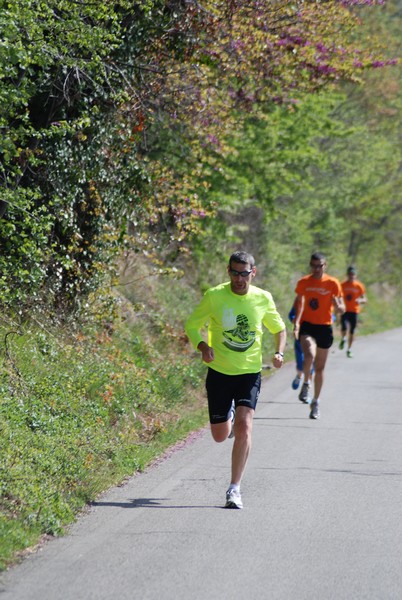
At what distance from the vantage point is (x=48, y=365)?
37.6 ft

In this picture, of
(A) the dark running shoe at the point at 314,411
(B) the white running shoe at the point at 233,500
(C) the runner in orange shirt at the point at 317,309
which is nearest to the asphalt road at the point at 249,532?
(B) the white running shoe at the point at 233,500

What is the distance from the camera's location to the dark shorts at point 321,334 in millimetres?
14516

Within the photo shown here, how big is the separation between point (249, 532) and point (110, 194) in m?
6.87

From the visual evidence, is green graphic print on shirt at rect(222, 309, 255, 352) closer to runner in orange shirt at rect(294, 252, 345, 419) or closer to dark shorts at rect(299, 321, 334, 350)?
runner in orange shirt at rect(294, 252, 345, 419)

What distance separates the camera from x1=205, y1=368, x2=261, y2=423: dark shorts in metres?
8.96

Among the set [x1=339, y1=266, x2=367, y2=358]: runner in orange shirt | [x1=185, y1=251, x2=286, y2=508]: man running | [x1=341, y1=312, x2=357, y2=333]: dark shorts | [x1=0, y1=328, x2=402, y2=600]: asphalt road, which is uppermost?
[x1=339, y1=266, x2=367, y2=358]: runner in orange shirt

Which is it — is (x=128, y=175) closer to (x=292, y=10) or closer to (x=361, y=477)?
(x=292, y=10)

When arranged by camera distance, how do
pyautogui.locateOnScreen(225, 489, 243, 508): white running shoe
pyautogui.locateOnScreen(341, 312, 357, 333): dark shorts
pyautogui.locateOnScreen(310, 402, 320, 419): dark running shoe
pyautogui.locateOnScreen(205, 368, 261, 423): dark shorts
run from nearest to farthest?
1. pyautogui.locateOnScreen(225, 489, 243, 508): white running shoe
2. pyautogui.locateOnScreen(205, 368, 261, 423): dark shorts
3. pyautogui.locateOnScreen(310, 402, 320, 419): dark running shoe
4. pyautogui.locateOnScreen(341, 312, 357, 333): dark shorts

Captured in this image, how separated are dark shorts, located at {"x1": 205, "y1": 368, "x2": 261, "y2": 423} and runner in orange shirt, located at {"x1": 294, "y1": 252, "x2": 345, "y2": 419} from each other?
17.5 ft

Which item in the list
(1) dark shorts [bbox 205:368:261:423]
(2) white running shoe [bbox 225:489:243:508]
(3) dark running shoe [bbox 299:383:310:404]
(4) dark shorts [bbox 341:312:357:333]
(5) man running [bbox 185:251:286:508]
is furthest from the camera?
(4) dark shorts [bbox 341:312:357:333]

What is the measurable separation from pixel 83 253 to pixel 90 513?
5777mm

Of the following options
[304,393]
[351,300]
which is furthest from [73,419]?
[351,300]

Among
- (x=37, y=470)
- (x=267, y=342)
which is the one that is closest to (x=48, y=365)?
(x=37, y=470)

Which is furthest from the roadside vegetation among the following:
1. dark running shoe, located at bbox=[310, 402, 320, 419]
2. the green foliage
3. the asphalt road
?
dark running shoe, located at bbox=[310, 402, 320, 419]
